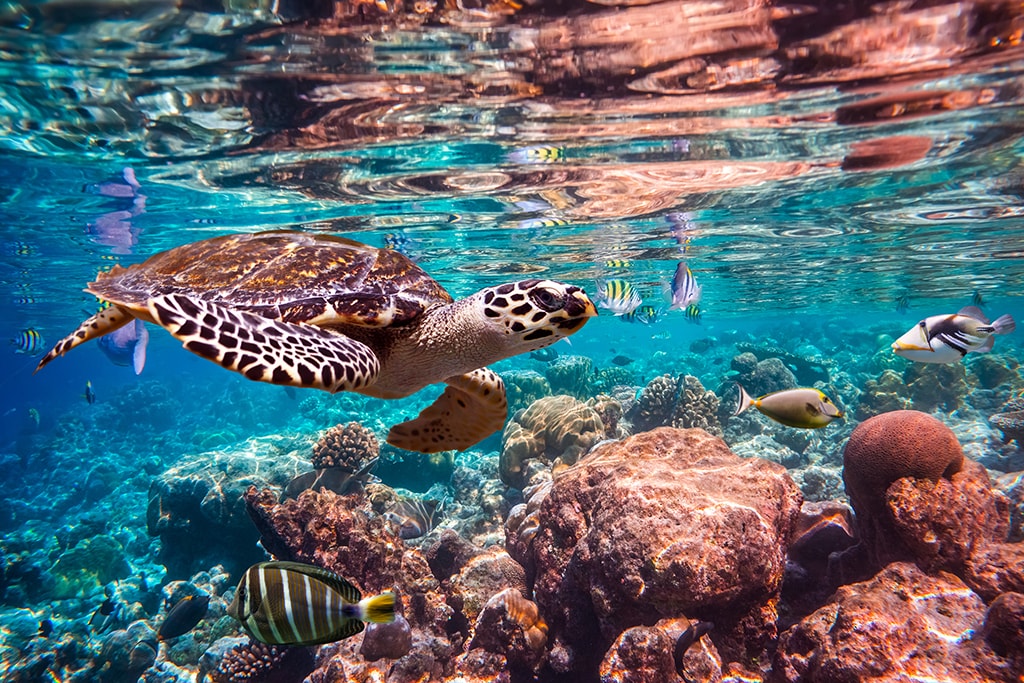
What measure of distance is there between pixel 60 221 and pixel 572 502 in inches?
625

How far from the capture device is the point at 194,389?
5019 cm

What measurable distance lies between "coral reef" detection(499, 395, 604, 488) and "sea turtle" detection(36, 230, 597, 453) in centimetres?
563

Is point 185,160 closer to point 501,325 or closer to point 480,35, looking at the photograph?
point 480,35

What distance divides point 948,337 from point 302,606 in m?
6.41

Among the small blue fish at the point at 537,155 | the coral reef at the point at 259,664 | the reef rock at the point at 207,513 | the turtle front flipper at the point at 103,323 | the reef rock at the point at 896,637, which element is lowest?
the reef rock at the point at 207,513

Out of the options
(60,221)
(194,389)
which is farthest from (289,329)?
(194,389)

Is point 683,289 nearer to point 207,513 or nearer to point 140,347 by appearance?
point 207,513

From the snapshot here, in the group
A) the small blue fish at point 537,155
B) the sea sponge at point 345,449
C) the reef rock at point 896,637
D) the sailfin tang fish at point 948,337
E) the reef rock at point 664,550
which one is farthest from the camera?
the sea sponge at point 345,449

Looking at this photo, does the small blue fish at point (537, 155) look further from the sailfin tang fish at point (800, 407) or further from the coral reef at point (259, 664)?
the coral reef at point (259, 664)

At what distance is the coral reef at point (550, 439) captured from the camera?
10.6 m

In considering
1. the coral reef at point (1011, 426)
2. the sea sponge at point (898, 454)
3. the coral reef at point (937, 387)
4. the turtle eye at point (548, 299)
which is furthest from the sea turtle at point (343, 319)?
the coral reef at point (937, 387)

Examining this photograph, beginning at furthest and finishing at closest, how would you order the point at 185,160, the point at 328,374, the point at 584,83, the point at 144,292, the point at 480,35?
the point at 185,160, the point at 584,83, the point at 480,35, the point at 144,292, the point at 328,374

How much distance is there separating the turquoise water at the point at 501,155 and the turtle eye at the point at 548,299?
4.22 metres

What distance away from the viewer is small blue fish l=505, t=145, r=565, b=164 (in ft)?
31.0
